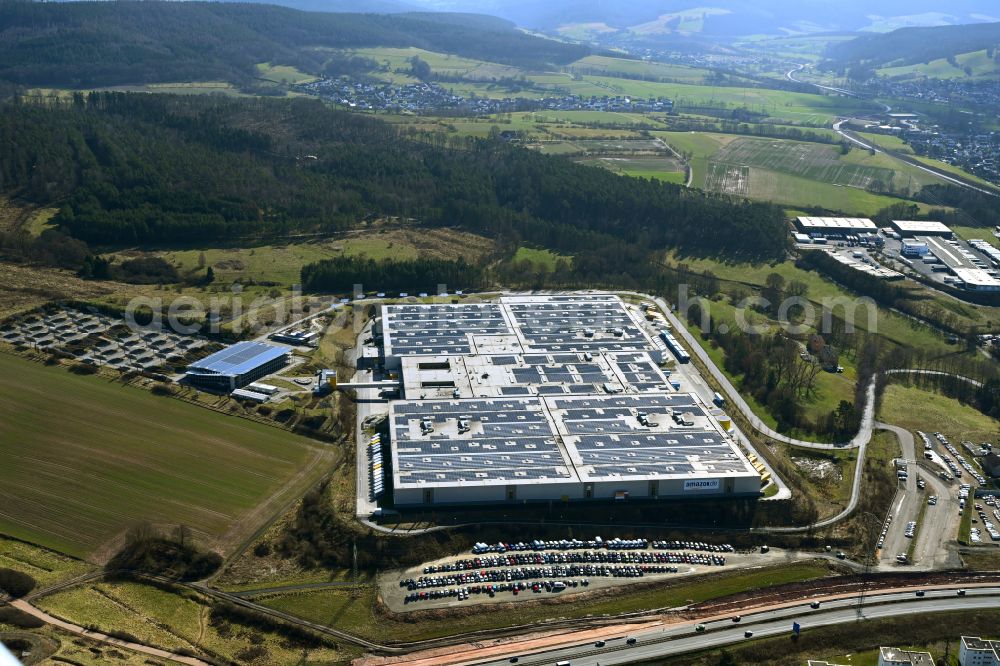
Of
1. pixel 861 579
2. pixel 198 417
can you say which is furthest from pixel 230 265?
pixel 861 579

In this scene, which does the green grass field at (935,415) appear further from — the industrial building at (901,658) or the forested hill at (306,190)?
the forested hill at (306,190)

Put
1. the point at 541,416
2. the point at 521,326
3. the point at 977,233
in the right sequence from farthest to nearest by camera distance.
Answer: the point at 977,233, the point at 521,326, the point at 541,416

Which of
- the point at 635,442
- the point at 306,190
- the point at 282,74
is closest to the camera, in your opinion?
the point at 635,442

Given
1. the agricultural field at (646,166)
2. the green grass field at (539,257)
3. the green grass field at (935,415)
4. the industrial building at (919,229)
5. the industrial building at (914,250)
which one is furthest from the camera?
the agricultural field at (646,166)

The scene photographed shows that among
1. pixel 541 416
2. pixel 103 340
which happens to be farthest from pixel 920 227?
pixel 103 340

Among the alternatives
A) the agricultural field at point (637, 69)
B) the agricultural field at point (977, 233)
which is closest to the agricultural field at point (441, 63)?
the agricultural field at point (637, 69)

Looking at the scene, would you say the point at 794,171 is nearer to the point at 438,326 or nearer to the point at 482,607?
the point at 438,326

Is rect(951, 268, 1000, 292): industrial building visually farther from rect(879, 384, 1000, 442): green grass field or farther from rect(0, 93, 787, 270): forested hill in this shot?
rect(879, 384, 1000, 442): green grass field
